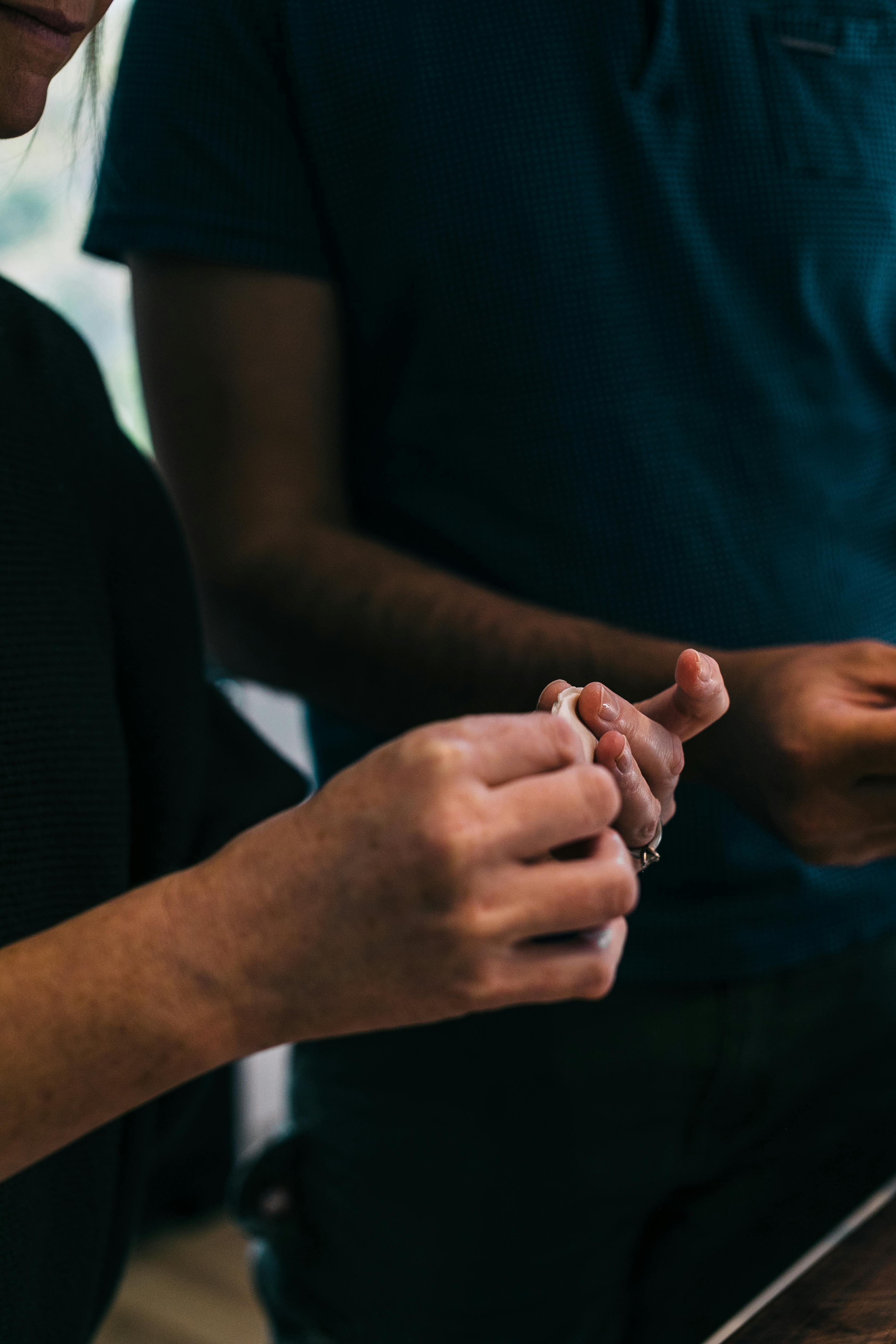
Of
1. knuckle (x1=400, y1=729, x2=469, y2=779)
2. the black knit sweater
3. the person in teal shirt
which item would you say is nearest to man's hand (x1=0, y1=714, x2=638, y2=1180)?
knuckle (x1=400, y1=729, x2=469, y2=779)

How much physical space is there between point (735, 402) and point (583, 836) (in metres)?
0.46

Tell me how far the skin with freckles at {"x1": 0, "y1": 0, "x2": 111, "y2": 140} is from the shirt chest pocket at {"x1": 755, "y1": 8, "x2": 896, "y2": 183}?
45 centimetres

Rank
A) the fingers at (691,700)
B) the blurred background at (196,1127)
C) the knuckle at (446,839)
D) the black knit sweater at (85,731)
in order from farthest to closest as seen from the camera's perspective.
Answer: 1. the blurred background at (196,1127)
2. the black knit sweater at (85,731)
3. the fingers at (691,700)
4. the knuckle at (446,839)

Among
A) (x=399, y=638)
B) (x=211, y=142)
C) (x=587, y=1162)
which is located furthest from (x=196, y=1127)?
(x=211, y=142)

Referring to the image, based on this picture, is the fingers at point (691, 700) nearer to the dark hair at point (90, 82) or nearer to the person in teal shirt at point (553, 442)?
the person in teal shirt at point (553, 442)

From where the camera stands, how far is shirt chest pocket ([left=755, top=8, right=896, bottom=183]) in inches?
30.4

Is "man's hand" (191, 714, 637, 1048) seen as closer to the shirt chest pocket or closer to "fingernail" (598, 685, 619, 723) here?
"fingernail" (598, 685, 619, 723)

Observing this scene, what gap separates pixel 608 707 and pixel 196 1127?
1804mm

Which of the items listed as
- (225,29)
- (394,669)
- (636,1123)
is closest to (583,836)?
(394,669)

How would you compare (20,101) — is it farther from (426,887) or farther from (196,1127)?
(196,1127)

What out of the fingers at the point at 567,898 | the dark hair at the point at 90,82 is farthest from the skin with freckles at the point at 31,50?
the fingers at the point at 567,898

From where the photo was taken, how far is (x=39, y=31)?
1.73ft

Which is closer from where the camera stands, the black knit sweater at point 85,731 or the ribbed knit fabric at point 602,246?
the black knit sweater at point 85,731

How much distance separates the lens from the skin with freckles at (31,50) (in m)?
0.52
